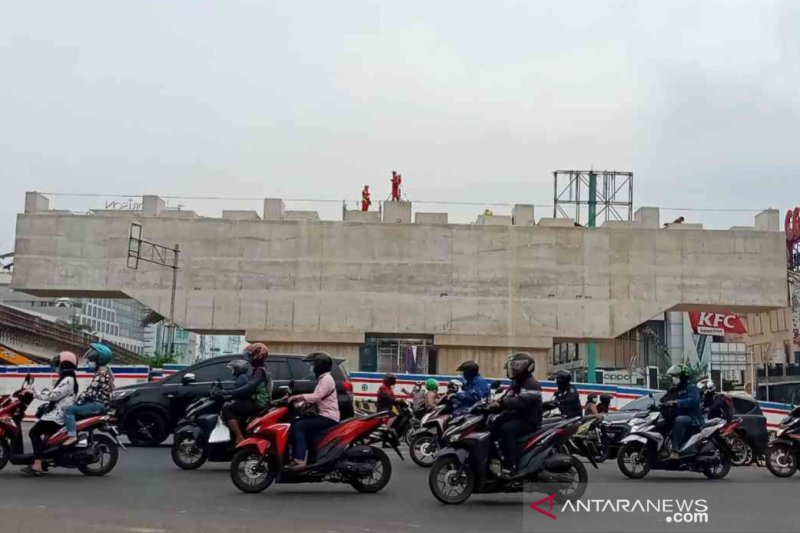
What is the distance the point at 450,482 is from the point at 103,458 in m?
4.86

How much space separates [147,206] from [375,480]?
97.0ft

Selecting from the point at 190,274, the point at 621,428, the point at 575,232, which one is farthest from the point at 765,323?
the point at 621,428

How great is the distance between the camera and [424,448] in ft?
43.6

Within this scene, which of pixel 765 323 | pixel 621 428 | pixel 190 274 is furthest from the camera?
pixel 765 323

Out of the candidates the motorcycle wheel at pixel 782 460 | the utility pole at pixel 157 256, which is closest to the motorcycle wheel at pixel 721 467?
the motorcycle wheel at pixel 782 460

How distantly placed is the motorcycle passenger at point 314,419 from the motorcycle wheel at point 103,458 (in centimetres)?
306

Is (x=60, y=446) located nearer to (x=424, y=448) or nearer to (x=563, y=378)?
(x=424, y=448)

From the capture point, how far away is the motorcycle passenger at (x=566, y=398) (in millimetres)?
12125

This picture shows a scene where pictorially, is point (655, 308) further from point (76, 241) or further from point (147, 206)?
point (76, 241)

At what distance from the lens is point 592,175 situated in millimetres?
49906

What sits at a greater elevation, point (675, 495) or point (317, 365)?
point (317, 365)

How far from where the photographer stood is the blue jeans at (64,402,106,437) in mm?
10328

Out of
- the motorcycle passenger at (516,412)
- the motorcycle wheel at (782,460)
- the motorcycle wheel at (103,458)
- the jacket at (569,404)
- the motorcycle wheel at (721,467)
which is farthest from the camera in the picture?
the motorcycle wheel at (782,460)

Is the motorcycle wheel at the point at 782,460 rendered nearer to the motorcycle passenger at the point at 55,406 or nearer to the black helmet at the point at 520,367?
the black helmet at the point at 520,367
